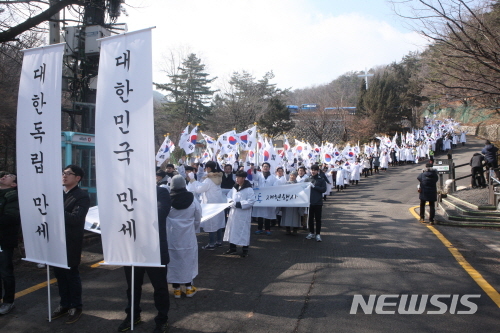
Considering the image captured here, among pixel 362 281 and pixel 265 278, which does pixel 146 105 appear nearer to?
pixel 265 278

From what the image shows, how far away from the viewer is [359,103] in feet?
173

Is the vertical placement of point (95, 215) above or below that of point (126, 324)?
above

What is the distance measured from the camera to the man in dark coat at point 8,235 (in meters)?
4.98

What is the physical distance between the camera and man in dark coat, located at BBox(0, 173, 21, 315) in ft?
16.3

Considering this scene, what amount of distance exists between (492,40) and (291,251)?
17.6 ft

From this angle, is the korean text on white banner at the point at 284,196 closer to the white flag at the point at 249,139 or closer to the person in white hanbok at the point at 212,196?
the person in white hanbok at the point at 212,196

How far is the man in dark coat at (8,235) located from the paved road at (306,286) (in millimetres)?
261

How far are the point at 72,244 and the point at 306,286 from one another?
3.35m

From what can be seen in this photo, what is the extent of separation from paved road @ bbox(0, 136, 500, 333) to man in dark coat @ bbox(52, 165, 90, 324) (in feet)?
0.61

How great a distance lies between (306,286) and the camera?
19.5 ft

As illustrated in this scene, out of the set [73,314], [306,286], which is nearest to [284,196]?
[306,286]

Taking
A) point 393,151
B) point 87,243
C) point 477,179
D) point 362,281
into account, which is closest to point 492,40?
point 362,281

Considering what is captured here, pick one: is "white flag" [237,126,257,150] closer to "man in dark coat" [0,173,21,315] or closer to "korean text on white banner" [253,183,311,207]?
"korean text on white banner" [253,183,311,207]

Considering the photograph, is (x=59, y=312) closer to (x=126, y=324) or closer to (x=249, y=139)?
(x=126, y=324)
